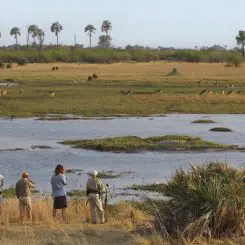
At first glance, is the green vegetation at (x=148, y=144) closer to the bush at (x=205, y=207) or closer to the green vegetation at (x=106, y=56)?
the bush at (x=205, y=207)

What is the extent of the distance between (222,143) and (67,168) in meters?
10.5

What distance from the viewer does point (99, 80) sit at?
9194cm

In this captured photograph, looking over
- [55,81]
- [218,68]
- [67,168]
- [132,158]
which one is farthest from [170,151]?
[218,68]

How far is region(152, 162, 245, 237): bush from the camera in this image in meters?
15.6

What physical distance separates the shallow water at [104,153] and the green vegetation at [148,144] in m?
0.97

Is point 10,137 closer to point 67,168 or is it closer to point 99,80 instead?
point 67,168

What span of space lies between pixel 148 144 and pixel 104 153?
2.86m

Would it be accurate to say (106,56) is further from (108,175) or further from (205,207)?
(205,207)

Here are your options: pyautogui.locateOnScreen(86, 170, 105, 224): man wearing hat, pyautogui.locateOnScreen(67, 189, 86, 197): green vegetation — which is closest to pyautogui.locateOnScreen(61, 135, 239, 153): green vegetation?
pyautogui.locateOnScreen(67, 189, 86, 197): green vegetation

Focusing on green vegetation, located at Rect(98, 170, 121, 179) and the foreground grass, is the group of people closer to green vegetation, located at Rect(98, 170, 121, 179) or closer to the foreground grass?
green vegetation, located at Rect(98, 170, 121, 179)

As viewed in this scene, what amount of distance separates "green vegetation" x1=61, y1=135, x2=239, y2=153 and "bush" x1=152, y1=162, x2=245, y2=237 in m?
20.2

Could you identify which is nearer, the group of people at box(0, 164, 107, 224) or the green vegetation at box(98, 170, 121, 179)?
the group of people at box(0, 164, 107, 224)

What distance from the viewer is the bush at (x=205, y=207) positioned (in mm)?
15633

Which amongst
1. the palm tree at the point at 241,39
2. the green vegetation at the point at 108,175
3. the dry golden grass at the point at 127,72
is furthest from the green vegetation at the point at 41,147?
the palm tree at the point at 241,39
